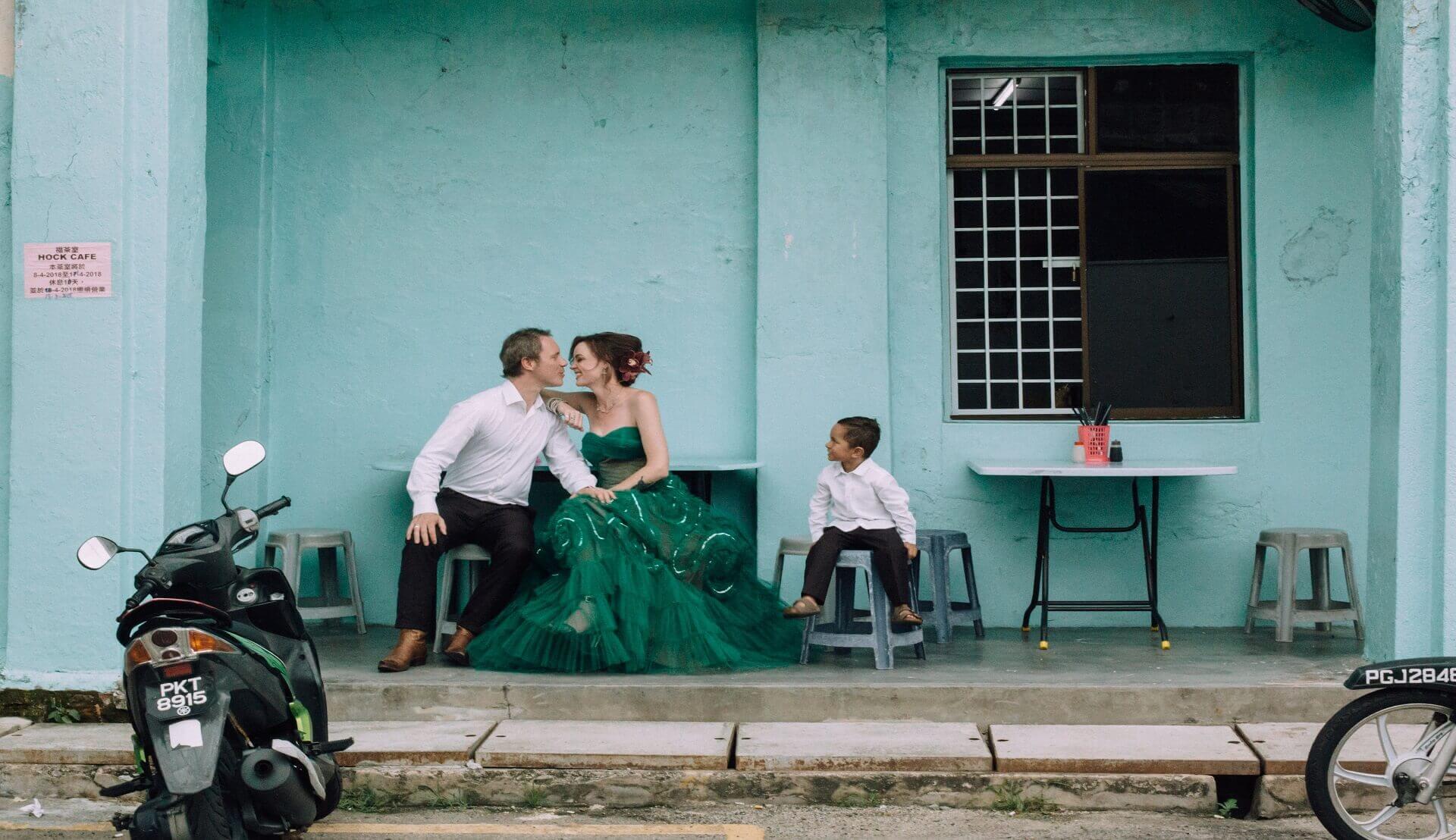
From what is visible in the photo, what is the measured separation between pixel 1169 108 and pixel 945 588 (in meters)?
2.97

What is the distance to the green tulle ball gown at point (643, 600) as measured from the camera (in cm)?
627

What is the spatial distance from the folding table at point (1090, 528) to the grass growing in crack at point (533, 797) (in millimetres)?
2872

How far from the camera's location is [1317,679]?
596 centimetres

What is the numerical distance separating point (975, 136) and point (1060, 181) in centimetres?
53

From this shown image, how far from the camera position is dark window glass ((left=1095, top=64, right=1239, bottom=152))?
782 centimetres

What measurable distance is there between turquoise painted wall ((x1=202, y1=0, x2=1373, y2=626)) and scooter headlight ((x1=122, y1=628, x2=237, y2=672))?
3.90 metres

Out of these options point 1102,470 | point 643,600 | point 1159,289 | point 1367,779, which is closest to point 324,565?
point 643,600

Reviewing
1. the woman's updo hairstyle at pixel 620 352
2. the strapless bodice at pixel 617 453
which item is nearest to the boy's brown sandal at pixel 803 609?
the strapless bodice at pixel 617 453

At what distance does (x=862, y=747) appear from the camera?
5.38m

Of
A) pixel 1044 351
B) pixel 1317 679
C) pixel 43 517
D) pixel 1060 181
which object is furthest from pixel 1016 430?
pixel 43 517

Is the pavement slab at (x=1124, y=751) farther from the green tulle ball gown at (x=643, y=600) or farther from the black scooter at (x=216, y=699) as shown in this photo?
the black scooter at (x=216, y=699)

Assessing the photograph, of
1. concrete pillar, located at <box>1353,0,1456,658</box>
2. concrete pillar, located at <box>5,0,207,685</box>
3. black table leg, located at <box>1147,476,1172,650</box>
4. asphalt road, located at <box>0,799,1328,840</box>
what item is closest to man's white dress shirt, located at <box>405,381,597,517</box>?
concrete pillar, located at <box>5,0,207,685</box>

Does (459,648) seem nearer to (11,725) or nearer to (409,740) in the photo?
(409,740)

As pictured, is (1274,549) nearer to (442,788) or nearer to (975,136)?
(975,136)
